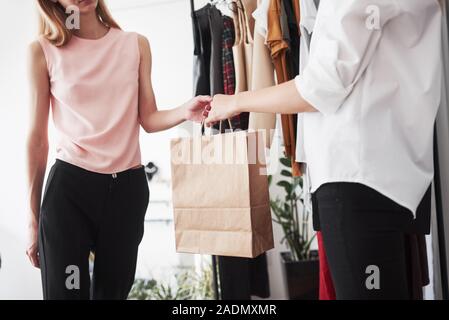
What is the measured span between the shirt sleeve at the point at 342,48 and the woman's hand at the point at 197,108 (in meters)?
0.44

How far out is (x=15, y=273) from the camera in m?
1.38

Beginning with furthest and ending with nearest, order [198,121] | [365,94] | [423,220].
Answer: [198,121]
[423,220]
[365,94]

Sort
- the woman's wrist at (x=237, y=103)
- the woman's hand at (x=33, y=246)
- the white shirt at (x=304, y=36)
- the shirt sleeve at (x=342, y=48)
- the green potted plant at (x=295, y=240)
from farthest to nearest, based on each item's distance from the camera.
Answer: the green potted plant at (x=295, y=240)
the woman's hand at (x=33, y=246)
the white shirt at (x=304, y=36)
the woman's wrist at (x=237, y=103)
the shirt sleeve at (x=342, y=48)

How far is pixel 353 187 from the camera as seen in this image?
2.68 ft

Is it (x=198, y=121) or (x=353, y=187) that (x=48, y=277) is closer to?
(x=198, y=121)

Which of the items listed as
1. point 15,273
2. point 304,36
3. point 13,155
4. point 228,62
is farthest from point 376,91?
point 15,273

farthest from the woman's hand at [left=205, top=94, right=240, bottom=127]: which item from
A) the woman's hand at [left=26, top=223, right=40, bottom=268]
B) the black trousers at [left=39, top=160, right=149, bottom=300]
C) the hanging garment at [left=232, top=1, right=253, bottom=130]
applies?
the woman's hand at [left=26, top=223, right=40, bottom=268]

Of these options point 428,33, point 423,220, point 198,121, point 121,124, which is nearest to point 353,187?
point 423,220

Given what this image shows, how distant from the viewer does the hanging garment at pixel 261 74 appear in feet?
3.99

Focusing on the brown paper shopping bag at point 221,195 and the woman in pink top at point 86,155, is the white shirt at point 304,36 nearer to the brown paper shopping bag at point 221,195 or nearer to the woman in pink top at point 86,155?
the brown paper shopping bag at point 221,195

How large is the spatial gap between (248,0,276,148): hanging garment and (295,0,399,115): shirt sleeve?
384 millimetres

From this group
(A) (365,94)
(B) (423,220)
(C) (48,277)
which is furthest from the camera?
(C) (48,277)

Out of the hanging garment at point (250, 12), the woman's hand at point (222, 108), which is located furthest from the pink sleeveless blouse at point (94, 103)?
the hanging garment at point (250, 12)
